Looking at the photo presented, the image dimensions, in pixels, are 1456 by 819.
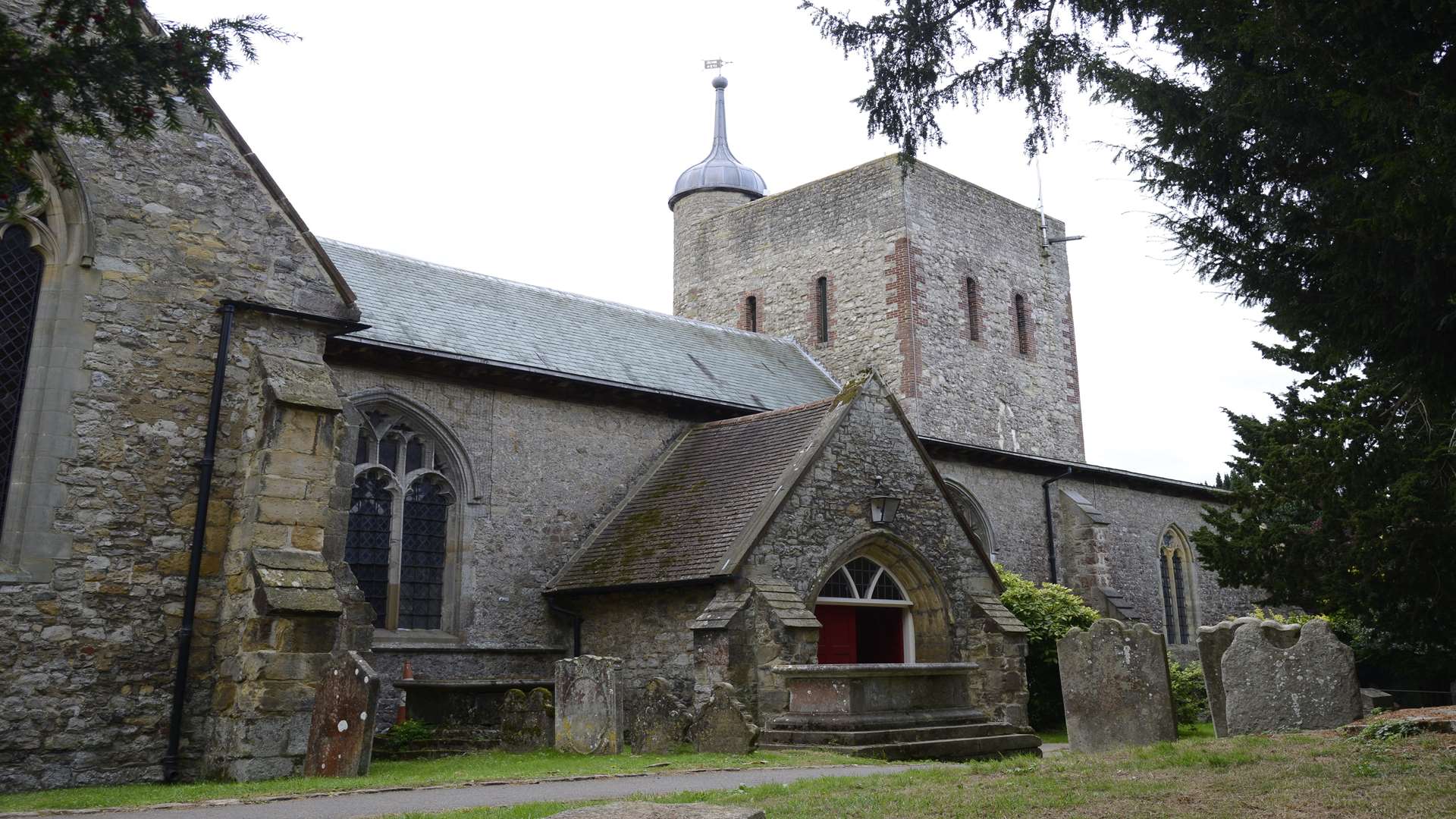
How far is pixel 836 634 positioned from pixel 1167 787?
31.2ft

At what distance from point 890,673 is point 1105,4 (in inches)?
312

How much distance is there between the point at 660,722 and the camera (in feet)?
42.0

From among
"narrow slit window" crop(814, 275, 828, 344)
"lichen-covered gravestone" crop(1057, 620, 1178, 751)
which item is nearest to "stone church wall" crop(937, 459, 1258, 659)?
"narrow slit window" crop(814, 275, 828, 344)

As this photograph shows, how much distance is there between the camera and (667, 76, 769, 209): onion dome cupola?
32.1 meters

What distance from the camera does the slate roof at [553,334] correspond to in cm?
1755

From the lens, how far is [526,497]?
17.2m

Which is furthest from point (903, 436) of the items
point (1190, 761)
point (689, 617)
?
point (1190, 761)

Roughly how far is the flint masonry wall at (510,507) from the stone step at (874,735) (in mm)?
4117

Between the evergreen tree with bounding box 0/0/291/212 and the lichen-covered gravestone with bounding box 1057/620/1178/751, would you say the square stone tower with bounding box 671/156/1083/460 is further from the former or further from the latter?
the evergreen tree with bounding box 0/0/291/212

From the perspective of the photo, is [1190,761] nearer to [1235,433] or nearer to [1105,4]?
[1105,4]

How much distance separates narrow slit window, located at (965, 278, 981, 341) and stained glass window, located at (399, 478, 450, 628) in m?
15.3

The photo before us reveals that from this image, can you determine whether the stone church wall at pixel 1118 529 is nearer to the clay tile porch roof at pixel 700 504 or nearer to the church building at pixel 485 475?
the church building at pixel 485 475

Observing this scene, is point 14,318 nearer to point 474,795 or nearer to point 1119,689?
point 474,795

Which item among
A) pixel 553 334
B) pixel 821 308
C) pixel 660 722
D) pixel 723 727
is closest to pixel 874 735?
pixel 723 727
